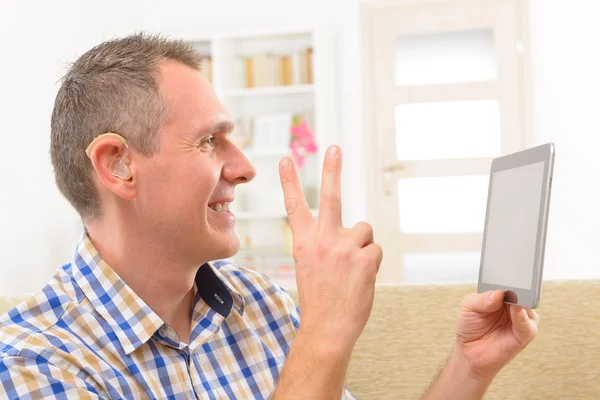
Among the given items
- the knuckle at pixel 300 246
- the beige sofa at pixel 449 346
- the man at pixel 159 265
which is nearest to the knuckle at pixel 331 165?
the knuckle at pixel 300 246

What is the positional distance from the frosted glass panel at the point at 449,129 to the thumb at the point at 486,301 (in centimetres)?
393

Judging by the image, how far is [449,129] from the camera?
4.90m

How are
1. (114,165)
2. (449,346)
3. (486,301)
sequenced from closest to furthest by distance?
1. (486,301)
2. (114,165)
3. (449,346)

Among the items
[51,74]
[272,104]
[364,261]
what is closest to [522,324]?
[364,261]

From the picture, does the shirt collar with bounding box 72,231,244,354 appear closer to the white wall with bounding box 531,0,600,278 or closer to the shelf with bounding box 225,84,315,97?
the shelf with bounding box 225,84,315,97

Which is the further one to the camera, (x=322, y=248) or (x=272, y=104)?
(x=272, y=104)

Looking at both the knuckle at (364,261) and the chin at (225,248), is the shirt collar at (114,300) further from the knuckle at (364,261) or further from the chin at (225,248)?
the knuckle at (364,261)

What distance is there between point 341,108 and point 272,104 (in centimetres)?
50

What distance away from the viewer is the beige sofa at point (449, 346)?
4.19 ft

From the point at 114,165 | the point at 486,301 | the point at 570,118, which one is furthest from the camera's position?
the point at 570,118

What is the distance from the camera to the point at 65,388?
920mm

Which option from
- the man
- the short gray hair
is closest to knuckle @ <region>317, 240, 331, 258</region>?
the man

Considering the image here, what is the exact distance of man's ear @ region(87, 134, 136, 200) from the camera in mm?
1119

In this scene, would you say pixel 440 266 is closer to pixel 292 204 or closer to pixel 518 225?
pixel 518 225
